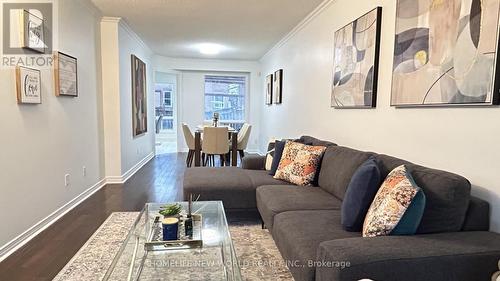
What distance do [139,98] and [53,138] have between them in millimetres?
3053

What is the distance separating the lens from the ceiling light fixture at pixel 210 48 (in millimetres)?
6492

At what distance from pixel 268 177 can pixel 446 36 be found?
198 cm

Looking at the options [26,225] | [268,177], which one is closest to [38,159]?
Result: [26,225]

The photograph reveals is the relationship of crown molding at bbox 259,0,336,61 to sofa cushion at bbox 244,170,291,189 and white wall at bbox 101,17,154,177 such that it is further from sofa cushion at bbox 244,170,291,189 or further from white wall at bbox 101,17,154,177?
white wall at bbox 101,17,154,177

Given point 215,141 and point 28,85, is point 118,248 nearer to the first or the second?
point 28,85

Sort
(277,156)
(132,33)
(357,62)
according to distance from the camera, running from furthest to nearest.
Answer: (132,33), (277,156), (357,62)

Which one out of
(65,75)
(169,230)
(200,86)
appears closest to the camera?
(169,230)

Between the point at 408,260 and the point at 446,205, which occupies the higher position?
the point at 446,205

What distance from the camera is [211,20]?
183 inches

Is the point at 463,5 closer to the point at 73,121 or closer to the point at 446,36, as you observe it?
the point at 446,36

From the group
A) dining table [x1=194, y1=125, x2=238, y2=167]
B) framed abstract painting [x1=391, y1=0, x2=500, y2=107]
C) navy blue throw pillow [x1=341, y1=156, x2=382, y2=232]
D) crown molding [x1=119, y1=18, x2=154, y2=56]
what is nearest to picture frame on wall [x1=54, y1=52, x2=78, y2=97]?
crown molding [x1=119, y1=18, x2=154, y2=56]

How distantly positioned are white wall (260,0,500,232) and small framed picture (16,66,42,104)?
286 centimetres
